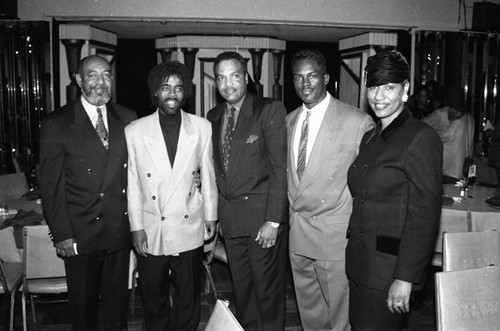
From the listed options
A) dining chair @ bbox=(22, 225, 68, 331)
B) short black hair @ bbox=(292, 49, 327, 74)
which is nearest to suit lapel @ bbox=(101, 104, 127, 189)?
dining chair @ bbox=(22, 225, 68, 331)

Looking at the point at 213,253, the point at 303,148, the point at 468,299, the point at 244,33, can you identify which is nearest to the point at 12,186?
the point at 213,253

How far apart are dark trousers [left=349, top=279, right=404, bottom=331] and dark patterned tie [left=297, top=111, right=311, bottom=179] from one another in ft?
2.77

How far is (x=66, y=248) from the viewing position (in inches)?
111

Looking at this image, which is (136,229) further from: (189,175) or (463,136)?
(463,136)

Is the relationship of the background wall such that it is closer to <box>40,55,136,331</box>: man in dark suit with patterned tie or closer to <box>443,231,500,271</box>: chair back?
<box>40,55,136,331</box>: man in dark suit with patterned tie

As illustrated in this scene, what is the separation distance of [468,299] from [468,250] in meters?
0.58

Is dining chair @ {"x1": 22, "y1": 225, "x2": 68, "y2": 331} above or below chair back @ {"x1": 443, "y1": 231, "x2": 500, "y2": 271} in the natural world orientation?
below

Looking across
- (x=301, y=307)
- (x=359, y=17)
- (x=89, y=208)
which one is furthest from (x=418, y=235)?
(x=359, y=17)

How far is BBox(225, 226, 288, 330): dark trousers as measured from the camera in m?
3.02

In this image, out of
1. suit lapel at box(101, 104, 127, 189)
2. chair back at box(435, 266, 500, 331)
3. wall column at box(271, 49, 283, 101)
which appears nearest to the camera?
chair back at box(435, 266, 500, 331)

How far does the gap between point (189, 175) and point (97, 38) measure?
5.45 m

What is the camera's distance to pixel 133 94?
27.8 feet

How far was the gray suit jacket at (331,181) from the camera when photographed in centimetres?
280

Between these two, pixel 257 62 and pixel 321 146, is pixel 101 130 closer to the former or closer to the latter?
pixel 321 146
